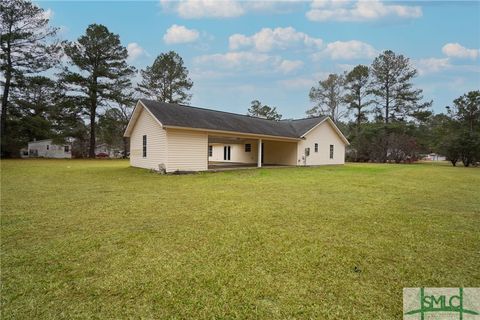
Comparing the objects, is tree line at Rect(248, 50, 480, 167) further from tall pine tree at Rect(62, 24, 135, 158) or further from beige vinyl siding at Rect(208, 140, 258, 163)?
→ tall pine tree at Rect(62, 24, 135, 158)

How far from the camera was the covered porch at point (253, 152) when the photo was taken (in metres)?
21.5

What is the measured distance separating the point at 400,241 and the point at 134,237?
164 inches

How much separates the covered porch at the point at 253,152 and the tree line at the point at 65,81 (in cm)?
1349

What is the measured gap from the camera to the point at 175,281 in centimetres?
284

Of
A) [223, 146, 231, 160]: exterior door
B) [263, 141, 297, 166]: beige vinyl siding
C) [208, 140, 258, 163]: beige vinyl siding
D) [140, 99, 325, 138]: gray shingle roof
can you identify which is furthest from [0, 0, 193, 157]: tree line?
[263, 141, 297, 166]: beige vinyl siding

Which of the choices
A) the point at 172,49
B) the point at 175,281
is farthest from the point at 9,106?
the point at 175,281

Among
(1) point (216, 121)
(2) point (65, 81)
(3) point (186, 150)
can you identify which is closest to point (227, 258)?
(3) point (186, 150)

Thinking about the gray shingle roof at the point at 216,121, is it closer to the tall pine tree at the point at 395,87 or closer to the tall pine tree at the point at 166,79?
the tall pine tree at the point at 166,79

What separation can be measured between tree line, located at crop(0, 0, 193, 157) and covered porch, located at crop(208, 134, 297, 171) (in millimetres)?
13491

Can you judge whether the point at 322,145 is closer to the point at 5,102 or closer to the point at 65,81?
the point at 65,81

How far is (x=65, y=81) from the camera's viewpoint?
91.7ft

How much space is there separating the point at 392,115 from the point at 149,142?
1312 inches

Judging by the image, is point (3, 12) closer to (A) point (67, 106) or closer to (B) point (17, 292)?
(A) point (67, 106)

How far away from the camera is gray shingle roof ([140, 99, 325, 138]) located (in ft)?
46.9
